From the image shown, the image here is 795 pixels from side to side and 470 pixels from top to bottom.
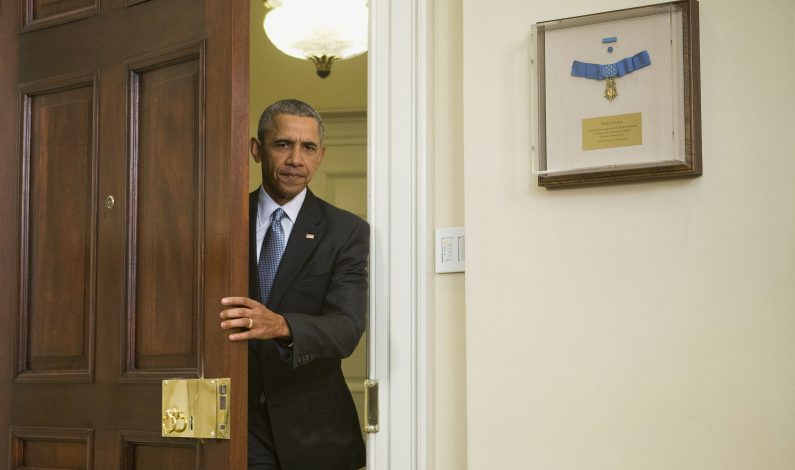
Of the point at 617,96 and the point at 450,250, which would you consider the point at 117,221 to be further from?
the point at 617,96

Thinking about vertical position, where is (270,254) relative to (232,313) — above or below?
above

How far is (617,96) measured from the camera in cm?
233

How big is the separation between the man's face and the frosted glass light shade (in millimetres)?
895

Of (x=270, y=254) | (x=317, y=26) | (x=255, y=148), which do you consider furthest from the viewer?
(x=317, y=26)

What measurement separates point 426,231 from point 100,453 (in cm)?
98

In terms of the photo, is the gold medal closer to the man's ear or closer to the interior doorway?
the man's ear

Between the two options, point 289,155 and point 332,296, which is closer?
point 332,296

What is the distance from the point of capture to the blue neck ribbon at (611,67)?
2.30 m

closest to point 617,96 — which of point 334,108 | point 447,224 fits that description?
point 447,224

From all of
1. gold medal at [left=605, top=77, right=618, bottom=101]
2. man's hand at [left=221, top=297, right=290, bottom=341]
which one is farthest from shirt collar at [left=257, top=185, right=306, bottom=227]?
gold medal at [left=605, top=77, right=618, bottom=101]

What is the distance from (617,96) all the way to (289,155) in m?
1.28

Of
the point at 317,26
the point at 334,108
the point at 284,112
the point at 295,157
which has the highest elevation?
the point at 317,26

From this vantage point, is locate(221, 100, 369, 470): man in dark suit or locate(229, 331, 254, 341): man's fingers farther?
locate(221, 100, 369, 470): man in dark suit

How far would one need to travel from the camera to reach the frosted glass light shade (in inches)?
161
